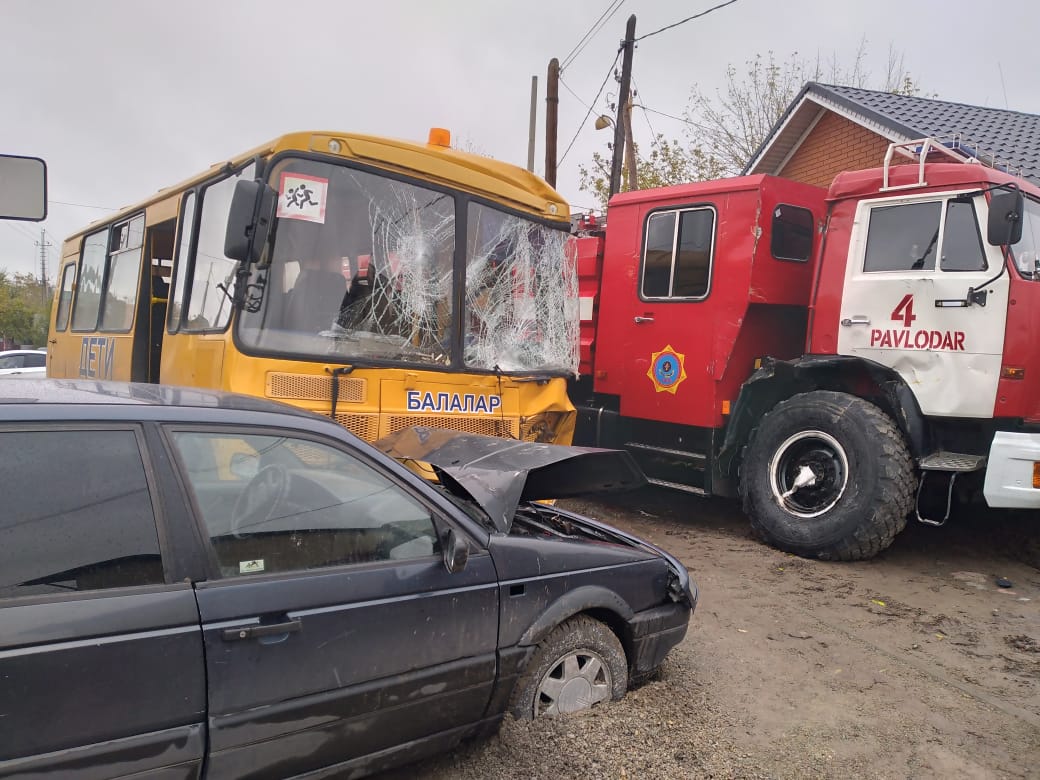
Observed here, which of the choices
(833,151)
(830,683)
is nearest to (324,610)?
(830,683)

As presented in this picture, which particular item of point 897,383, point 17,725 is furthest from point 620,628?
point 897,383

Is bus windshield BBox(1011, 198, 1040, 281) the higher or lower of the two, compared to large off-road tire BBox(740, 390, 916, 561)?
higher

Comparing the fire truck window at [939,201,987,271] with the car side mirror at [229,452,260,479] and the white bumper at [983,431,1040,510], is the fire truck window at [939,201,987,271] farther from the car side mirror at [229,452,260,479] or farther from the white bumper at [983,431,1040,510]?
the car side mirror at [229,452,260,479]

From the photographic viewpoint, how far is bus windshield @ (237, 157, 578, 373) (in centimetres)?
441

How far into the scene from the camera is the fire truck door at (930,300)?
5539mm

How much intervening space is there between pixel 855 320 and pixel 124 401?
5.54 meters

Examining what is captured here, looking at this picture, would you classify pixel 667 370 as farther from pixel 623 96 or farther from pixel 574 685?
pixel 623 96

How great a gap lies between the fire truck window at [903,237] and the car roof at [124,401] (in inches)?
196

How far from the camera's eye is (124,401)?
7.81 feet

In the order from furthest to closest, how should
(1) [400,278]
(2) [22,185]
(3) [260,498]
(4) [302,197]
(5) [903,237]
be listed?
(5) [903,237] → (1) [400,278] → (4) [302,197] → (2) [22,185] → (3) [260,498]

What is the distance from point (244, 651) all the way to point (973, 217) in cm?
578

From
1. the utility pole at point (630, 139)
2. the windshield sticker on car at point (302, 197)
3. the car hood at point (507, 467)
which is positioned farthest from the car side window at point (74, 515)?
the utility pole at point (630, 139)

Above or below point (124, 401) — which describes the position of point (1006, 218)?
above

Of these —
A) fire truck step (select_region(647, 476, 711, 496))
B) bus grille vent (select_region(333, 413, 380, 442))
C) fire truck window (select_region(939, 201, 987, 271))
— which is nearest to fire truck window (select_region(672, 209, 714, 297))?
fire truck step (select_region(647, 476, 711, 496))
